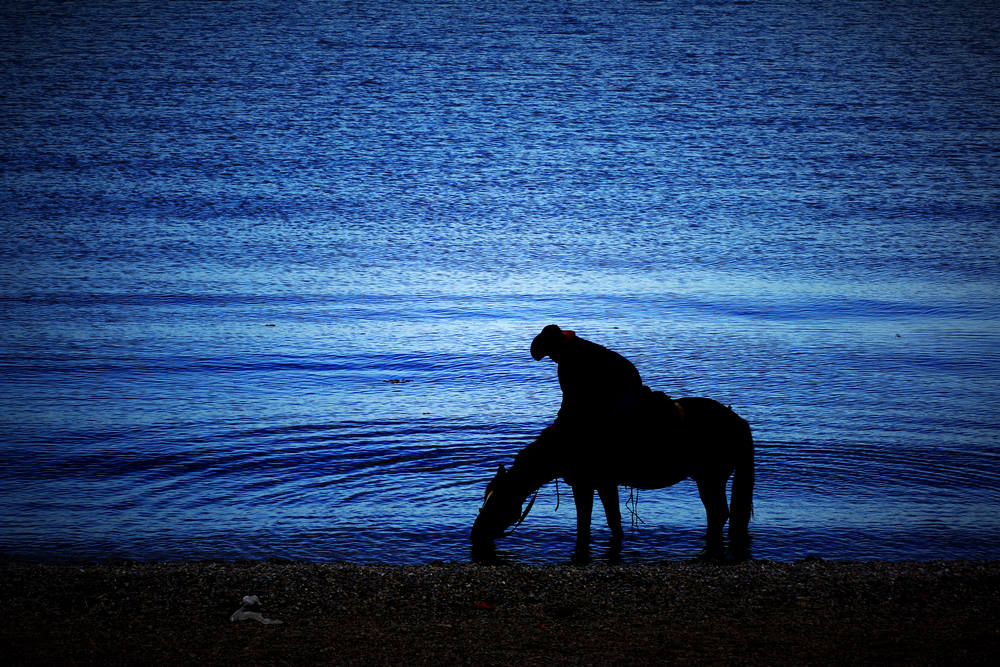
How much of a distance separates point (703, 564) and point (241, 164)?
2833 cm

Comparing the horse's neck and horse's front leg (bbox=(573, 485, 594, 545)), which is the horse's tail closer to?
horse's front leg (bbox=(573, 485, 594, 545))

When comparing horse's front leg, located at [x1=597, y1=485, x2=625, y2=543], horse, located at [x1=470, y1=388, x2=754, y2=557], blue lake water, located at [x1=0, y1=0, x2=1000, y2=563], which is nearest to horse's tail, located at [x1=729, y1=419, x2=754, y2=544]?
horse, located at [x1=470, y1=388, x2=754, y2=557]

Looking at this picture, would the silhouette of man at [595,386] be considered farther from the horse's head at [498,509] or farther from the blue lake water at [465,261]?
the blue lake water at [465,261]

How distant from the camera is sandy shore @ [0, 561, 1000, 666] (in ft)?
19.0

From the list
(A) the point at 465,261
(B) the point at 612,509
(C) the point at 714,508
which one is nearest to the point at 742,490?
(C) the point at 714,508

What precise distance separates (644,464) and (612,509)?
0.62 m

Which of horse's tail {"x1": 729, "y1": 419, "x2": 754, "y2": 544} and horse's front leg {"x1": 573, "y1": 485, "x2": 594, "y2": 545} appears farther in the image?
horse's tail {"x1": 729, "y1": 419, "x2": 754, "y2": 544}

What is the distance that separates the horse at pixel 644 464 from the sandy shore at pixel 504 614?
682mm

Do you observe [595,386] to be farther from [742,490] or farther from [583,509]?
[742,490]

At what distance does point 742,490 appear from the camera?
8305mm

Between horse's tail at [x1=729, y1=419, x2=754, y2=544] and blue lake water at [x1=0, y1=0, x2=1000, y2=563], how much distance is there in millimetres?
335

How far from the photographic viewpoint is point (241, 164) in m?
33.1

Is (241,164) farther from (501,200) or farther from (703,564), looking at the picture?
(703,564)

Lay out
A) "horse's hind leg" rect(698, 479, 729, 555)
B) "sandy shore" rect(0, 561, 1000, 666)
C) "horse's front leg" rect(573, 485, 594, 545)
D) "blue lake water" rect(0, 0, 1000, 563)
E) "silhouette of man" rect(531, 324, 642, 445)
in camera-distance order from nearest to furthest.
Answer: "sandy shore" rect(0, 561, 1000, 666) → "silhouette of man" rect(531, 324, 642, 445) → "horse's front leg" rect(573, 485, 594, 545) → "horse's hind leg" rect(698, 479, 729, 555) → "blue lake water" rect(0, 0, 1000, 563)
